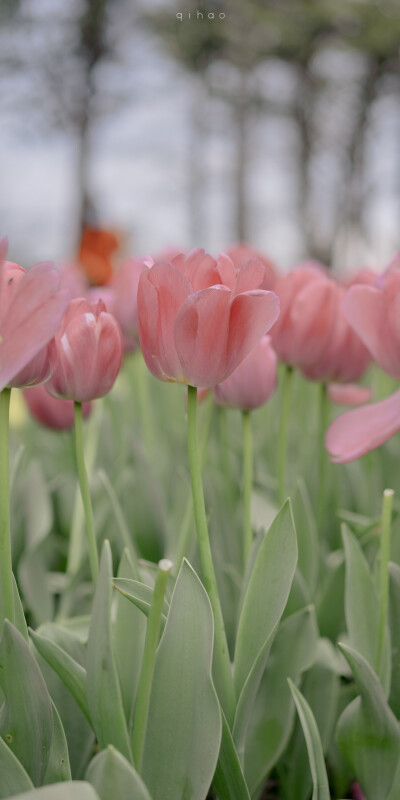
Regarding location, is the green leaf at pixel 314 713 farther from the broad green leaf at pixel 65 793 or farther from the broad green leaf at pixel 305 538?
the broad green leaf at pixel 65 793

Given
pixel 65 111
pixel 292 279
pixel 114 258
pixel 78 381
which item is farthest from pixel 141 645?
pixel 65 111

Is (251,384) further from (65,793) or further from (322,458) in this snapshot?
(65,793)

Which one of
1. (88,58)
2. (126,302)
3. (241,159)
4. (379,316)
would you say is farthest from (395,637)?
(88,58)

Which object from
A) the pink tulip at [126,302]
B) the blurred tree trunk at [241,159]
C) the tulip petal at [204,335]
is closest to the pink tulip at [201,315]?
the tulip petal at [204,335]

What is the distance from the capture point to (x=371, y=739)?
49cm

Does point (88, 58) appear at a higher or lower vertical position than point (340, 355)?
higher

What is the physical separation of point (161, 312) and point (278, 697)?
310mm

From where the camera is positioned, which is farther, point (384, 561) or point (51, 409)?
point (51, 409)

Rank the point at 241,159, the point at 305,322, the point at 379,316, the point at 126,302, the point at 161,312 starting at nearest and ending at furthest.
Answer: the point at 161,312 → the point at 379,316 → the point at 305,322 → the point at 126,302 → the point at 241,159

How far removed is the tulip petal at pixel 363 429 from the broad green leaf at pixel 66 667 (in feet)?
0.71

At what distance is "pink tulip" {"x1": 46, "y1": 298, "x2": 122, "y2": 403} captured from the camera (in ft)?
1.46

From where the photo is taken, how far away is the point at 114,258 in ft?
13.5

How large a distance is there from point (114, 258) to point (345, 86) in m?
7.80

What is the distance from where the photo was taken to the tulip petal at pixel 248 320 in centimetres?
39
